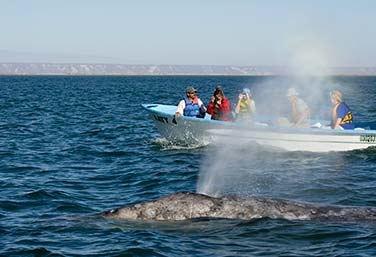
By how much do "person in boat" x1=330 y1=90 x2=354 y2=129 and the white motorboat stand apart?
51 cm

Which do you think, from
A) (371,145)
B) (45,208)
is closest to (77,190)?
(45,208)

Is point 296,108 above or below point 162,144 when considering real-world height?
above

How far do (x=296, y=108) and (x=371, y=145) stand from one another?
2.73 meters

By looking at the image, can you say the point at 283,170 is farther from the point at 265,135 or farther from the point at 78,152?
the point at 78,152

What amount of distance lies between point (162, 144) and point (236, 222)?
12.5 meters

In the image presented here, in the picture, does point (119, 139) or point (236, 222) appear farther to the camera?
point (119, 139)

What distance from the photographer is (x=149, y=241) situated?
9359 mm

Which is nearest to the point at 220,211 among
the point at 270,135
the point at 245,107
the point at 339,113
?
the point at 270,135

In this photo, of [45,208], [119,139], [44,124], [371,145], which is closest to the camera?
[45,208]

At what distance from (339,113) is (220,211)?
34.8ft

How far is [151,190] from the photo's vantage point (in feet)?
45.3

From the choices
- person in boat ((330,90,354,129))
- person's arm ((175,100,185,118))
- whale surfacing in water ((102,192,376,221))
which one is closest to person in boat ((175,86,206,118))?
person's arm ((175,100,185,118))

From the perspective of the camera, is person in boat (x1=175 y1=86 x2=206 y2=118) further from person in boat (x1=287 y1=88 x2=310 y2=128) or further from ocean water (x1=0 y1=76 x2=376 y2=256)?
person in boat (x1=287 y1=88 x2=310 y2=128)

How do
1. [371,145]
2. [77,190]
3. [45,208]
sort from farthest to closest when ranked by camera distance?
[371,145] → [77,190] → [45,208]
